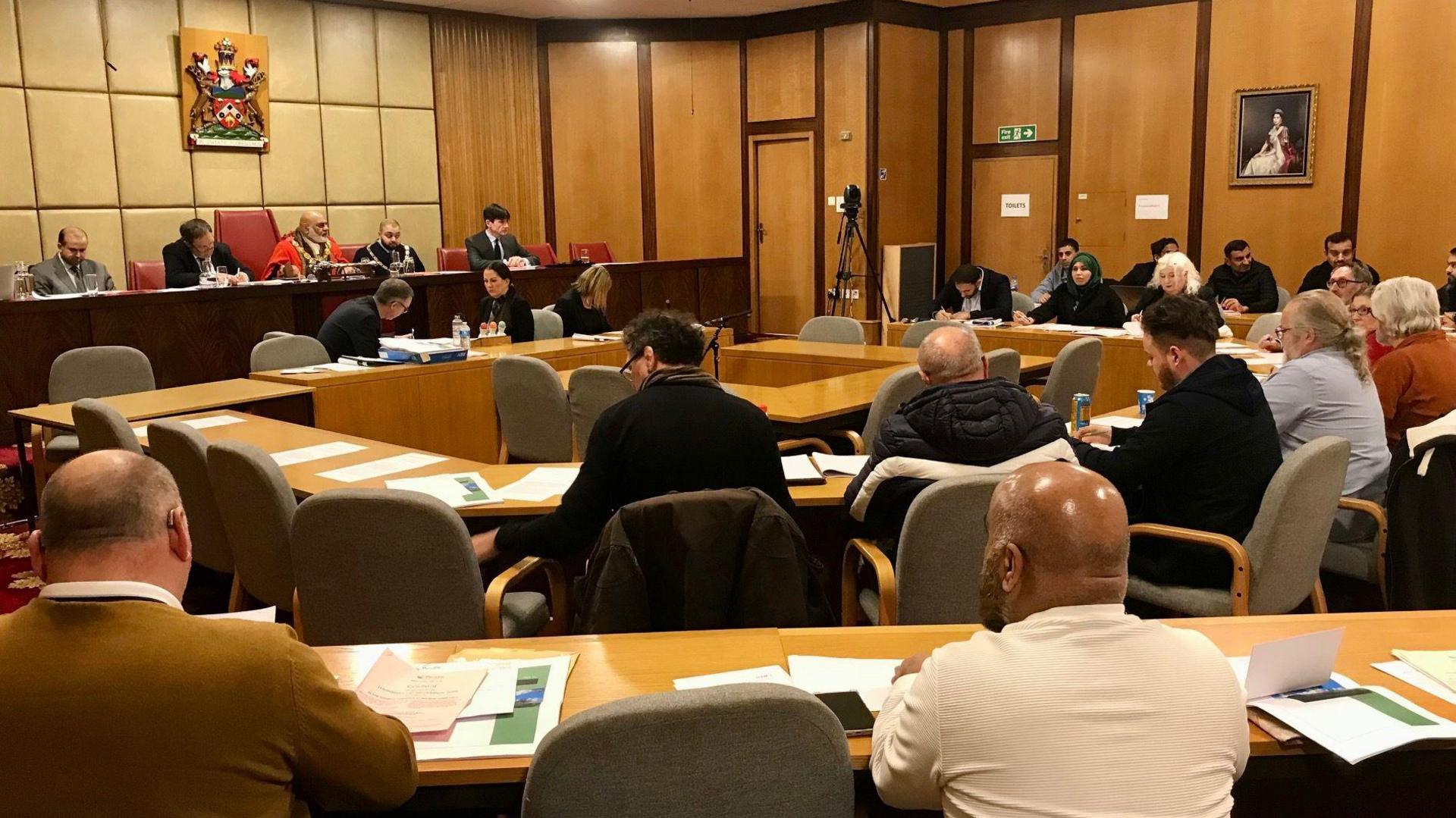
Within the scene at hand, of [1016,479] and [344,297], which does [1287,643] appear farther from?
[344,297]

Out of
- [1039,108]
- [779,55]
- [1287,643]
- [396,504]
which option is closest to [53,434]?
[396,504]

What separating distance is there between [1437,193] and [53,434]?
9.62 metres

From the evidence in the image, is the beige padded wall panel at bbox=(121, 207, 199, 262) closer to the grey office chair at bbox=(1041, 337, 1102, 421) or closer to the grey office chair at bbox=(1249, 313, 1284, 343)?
the grey office chair at bbox=(1041, 337, 1102, 421)

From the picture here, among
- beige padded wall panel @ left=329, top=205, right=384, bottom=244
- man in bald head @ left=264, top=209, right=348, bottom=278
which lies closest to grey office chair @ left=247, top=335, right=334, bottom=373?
man in bald head @ left=264, top=209, right=348, bottom=278

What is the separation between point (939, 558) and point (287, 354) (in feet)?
13.9

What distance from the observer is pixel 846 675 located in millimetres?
2154

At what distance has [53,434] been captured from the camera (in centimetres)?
539

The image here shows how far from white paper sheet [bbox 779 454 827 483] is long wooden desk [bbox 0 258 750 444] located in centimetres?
345

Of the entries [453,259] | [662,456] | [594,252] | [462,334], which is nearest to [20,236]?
[453,259]

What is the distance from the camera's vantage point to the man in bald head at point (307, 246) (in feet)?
29.9

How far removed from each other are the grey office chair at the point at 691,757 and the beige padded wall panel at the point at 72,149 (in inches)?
363

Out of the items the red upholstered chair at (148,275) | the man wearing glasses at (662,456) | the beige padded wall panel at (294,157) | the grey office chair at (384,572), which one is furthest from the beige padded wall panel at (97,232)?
the man wearing glasses at (662,456)

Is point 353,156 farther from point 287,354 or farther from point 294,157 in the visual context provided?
point 287,354

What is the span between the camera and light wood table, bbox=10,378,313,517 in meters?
4.96
